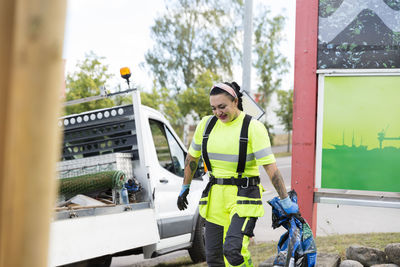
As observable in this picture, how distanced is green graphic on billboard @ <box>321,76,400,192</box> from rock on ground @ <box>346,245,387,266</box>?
698 millimetres

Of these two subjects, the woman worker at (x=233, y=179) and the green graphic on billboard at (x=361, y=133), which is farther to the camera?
the green graphic on billboard at (x=361, y=133)

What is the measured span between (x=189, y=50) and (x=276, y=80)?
7.44 metres

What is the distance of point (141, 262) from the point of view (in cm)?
793

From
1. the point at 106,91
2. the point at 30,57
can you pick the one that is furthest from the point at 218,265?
the point at 30,57

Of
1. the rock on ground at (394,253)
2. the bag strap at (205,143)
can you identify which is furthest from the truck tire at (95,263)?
the rock on ground at (394,253)

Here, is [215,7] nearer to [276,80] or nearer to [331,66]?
[276,80]

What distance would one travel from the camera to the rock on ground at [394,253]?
5.72 meters

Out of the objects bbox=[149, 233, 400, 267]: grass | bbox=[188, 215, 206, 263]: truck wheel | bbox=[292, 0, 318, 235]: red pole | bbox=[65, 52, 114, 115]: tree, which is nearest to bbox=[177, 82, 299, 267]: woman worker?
bbox=[292, 0, 318, 235]: red pole

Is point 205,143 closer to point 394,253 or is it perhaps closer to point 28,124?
point 394,253

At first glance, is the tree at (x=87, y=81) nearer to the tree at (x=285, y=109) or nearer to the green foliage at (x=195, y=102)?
the green foliage at (x=195, y=102)

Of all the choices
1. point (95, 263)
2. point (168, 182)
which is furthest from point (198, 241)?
point (95, 263)

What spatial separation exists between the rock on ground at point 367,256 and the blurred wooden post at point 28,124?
5267 mm

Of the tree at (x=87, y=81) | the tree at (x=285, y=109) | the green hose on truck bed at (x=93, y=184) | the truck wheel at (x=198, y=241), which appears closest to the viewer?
the green hose on truck bed at (x=93, y=184)

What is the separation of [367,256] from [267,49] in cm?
3850
